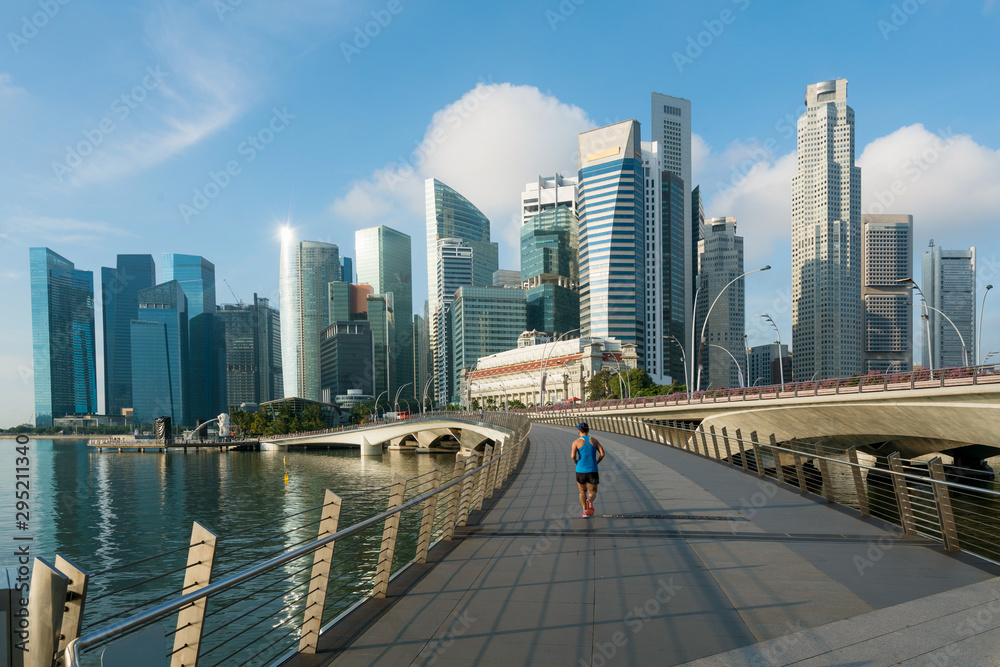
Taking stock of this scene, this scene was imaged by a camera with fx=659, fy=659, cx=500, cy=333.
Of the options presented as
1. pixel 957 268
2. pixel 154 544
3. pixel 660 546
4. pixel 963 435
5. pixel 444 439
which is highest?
pixel 957 268

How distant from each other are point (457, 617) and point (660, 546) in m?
4.07

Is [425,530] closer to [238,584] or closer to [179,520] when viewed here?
[238,584]

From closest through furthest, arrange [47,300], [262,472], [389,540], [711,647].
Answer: [711,647]
[389,540]
[262,472]
[47,300]

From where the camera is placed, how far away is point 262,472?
6719 centimetres

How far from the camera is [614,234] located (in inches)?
6713

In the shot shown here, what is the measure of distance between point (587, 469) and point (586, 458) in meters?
0.20

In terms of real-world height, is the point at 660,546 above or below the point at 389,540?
below

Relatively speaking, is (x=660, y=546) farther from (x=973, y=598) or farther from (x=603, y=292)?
(x=603, y=292)

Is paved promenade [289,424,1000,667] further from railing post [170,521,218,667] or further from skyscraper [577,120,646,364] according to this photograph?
skyscraper [577,120,646,364]

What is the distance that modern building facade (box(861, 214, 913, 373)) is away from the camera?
180 m

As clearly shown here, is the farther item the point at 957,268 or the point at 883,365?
the point at 883,365

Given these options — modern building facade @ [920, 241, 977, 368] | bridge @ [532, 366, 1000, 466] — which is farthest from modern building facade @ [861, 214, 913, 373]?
bridge @ [532, 366, 1000, 466]

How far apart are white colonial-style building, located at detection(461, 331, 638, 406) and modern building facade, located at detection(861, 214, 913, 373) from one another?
7679cm

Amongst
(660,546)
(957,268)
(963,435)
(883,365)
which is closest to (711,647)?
(660,546)
